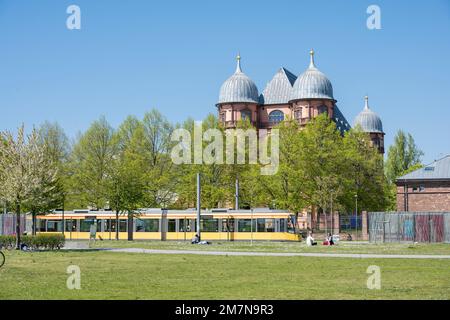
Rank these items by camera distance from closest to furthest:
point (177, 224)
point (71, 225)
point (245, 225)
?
point (245, 225) < point (177, 224) < point (71, 225)

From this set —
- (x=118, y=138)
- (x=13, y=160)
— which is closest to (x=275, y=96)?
(x=118, y=138)

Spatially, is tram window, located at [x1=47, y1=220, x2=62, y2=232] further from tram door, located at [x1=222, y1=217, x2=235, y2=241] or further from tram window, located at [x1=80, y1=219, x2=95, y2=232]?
tram door, located at [x1=222, y1=217, x2=235, y2=241]

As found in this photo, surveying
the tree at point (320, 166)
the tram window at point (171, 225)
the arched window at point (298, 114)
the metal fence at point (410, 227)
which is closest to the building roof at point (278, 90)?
the arched window at point (298, 114)

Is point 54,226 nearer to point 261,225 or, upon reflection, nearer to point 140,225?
point 140,225

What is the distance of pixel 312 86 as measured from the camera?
93.6 meters

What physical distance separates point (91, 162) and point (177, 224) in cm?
1671

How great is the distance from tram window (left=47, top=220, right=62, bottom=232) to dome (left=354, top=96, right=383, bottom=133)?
63538mm

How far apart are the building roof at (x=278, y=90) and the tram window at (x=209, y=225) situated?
45507 mm

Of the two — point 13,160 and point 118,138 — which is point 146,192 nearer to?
point 118,138

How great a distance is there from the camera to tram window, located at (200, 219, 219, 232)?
55094 mm

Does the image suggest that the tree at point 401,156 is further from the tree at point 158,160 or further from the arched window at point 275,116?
the tree at point 158,160

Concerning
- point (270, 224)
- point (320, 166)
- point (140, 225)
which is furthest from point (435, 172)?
point (140, 225)

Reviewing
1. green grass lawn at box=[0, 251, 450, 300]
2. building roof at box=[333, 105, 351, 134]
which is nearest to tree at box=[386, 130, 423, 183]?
building roof at box=[333, 105, 351, 134]
